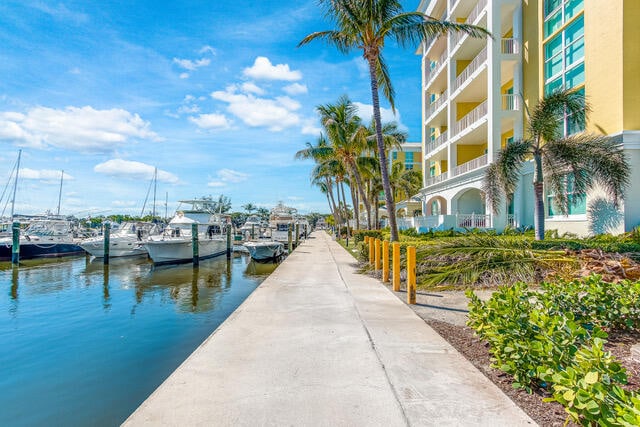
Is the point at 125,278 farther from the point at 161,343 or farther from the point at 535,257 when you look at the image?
the point at 535,257

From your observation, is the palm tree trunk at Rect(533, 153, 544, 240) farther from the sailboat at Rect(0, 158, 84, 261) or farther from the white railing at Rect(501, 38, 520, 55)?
the sailboat at Rect(0, 158, 84, 261)

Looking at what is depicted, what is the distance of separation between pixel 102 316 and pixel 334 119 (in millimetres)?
20344

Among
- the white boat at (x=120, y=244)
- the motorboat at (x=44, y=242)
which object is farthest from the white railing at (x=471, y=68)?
the motorboat at (x=44, y=242)

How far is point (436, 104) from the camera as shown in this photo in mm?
29297

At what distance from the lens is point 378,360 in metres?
5.30

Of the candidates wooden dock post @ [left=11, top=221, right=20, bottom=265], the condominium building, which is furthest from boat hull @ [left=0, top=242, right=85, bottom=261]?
the condominium building

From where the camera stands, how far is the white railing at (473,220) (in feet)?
65.4

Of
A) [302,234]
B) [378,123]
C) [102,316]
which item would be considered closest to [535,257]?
[378,123]

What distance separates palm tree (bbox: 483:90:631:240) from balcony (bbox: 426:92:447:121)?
45.7ft

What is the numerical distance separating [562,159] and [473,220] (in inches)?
332

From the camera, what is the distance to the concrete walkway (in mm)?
3779

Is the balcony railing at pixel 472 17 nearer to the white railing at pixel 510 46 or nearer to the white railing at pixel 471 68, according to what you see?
the white railing at pixel 471 68

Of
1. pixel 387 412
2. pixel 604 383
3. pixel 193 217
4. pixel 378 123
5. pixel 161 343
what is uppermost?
pixel 378 123

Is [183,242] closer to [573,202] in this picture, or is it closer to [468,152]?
Result: [468,152]
